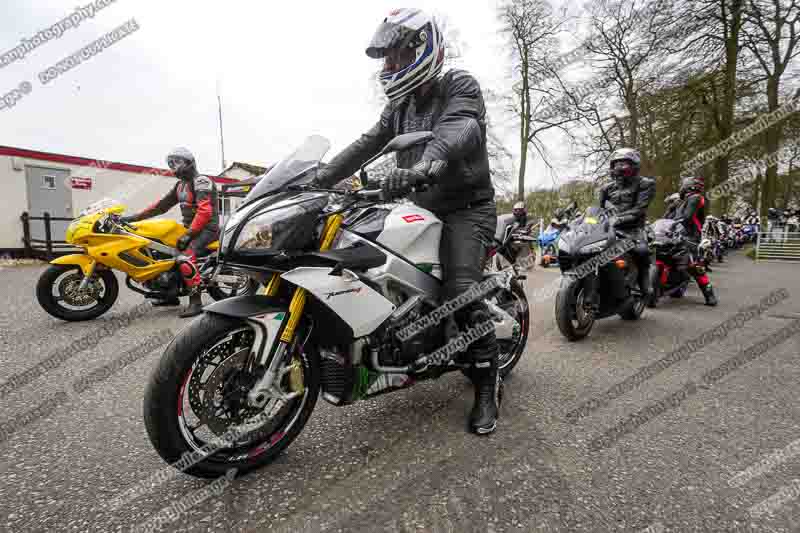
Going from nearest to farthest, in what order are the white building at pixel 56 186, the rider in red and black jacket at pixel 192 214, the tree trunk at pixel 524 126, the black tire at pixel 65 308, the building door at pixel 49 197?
1. the black tire at pixel 65 308
2. the rider in red and black jacket at pixel 192 214
3. the white building at pixel 56 186
4. the building door at pixel 49 197
5. the tree trunk at pixel 524 126

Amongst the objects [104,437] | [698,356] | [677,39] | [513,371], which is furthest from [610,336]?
[677,39]

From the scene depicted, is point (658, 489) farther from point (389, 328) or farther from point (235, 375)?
point (235, 375)

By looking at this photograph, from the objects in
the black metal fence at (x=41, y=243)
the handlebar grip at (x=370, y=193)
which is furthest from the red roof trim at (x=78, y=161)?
the handlebar grip at (x=370, y=193)

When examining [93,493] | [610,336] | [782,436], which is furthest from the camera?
[610,336]

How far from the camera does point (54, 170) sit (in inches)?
500

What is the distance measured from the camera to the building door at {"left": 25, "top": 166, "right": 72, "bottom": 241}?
12.1 metres

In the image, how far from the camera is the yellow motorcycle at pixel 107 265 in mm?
4473

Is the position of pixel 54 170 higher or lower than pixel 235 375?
higher

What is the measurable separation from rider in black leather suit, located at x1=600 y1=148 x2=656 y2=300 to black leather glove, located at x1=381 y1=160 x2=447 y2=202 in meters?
3.56

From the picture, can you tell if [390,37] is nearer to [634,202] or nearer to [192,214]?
[634,202]

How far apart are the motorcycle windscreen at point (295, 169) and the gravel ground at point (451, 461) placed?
3.99 feet

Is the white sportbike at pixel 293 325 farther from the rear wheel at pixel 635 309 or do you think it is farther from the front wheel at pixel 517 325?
the rear wheel at pixel 635 309

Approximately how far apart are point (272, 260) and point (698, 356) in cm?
363

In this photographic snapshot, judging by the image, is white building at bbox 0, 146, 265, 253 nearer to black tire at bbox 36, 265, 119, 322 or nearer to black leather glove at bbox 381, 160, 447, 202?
black tire at bbox 36, 265, 119, 322
